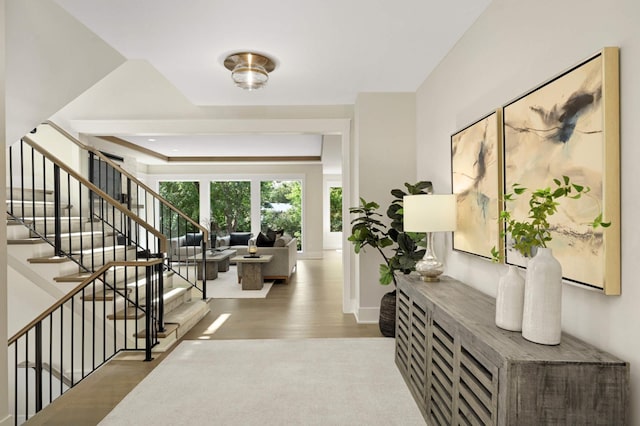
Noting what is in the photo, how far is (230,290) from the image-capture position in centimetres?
569

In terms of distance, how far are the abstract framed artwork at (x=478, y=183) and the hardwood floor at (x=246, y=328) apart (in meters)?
1.67

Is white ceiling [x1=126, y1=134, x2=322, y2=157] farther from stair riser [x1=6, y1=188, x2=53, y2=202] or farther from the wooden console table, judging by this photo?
the wooden console table

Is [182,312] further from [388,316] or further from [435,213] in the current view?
[435,213]

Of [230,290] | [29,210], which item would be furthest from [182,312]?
[29,210]

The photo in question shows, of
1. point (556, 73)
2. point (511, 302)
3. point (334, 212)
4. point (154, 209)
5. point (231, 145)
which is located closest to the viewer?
point (511, 302)

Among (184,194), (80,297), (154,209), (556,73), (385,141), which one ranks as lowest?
(80,297)

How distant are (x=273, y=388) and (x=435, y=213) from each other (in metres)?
1.69

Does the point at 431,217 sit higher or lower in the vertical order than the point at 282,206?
lower

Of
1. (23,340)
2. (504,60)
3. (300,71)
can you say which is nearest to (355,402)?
(504,60)

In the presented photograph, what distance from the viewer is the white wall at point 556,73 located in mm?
1257

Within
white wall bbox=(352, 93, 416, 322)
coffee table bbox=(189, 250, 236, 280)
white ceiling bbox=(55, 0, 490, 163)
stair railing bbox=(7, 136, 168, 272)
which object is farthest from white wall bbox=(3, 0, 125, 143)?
coffee table bbox=(189, 250, 236, 280)

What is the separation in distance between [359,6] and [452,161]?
1.32 metres

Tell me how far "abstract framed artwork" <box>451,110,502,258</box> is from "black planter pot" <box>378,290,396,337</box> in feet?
3.29

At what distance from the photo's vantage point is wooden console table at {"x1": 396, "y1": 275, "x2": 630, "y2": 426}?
1208 mm
